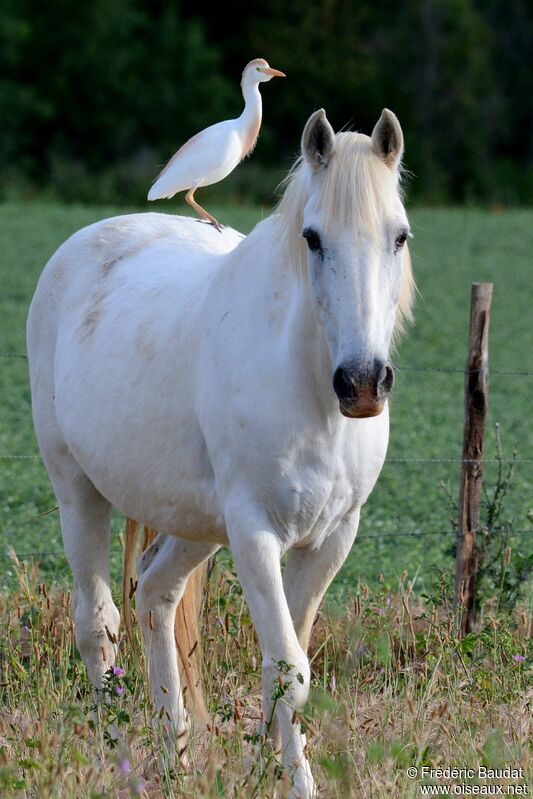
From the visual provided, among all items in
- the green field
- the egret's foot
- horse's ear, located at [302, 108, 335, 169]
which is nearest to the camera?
horse's ear, located at [302, 108, 335, 169]

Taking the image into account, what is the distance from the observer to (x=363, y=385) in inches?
119

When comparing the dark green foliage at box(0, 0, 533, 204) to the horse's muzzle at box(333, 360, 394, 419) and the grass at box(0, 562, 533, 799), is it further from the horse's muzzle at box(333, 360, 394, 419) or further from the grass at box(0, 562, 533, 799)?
the horse's muzzle at box(333, 360, 394, 419)

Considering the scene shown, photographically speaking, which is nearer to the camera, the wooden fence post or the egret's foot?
the egret's foot

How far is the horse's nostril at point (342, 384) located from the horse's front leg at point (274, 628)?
1.80ft

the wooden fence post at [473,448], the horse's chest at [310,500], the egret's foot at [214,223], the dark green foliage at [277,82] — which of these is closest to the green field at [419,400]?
the wooden fence post at [473,448]

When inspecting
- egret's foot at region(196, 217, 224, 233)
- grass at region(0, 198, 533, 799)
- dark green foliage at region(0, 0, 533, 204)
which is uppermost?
egret's foot at region(196, 217, 224, 233)

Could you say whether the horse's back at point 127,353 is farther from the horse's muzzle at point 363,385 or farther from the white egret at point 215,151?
the horse's muzzle at point 363,385

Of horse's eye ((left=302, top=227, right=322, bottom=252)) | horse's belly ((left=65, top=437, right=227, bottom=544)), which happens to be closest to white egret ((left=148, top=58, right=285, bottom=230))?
horse's belly ((left=65, top=437, right=227, bottom=544))

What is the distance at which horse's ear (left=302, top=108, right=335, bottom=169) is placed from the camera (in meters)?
3.28

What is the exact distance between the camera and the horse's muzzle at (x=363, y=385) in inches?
119

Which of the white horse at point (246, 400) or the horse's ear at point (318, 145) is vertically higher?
the horse's ear at point (318, 145)

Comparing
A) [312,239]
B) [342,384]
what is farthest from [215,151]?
[342,384]

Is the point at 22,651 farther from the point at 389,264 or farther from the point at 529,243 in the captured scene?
the point at 529,243

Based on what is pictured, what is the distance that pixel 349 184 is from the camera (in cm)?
318
